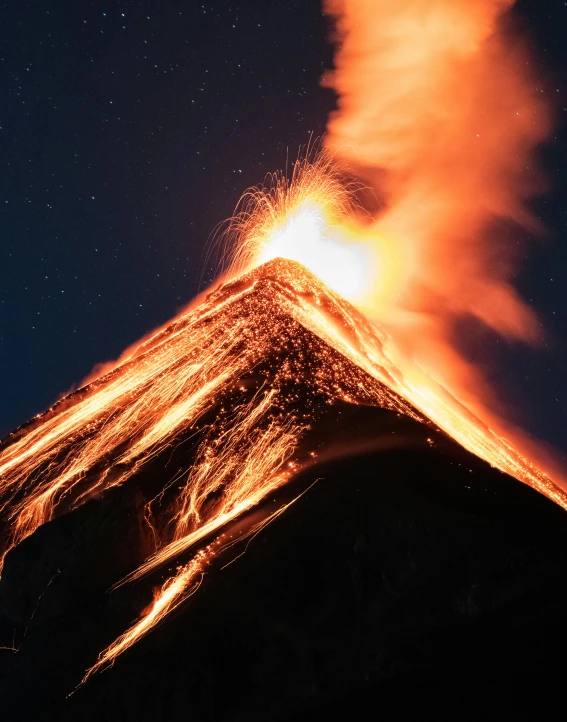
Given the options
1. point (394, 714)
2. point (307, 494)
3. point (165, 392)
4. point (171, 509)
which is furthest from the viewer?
point (165, 392)

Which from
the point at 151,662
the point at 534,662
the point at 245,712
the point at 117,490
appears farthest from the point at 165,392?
the point at 534,662

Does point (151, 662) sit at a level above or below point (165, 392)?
below

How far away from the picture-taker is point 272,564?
15258 mm

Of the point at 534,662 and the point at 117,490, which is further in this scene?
the point at 117,490

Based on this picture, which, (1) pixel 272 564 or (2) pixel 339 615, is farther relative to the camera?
(1) pixel 272 564

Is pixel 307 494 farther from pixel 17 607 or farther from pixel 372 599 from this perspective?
pixel 17 607

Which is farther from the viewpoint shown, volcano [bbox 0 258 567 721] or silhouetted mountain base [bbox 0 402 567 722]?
volcano [bbox 0 258 567 721]

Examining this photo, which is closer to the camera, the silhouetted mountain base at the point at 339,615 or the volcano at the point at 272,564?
the silhouetted mountain base at the point at 339,615

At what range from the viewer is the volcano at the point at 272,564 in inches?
519

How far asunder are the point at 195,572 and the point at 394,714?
596cm

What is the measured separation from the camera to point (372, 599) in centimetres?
1430

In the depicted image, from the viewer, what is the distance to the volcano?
1319 centimetres

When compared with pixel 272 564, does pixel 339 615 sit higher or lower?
lower

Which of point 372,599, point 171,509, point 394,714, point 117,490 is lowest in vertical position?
point 394,714
